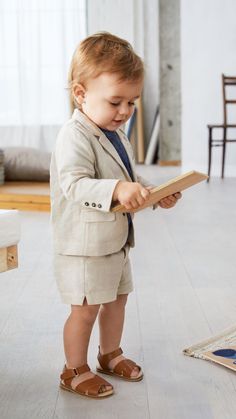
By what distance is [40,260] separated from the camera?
296 cm

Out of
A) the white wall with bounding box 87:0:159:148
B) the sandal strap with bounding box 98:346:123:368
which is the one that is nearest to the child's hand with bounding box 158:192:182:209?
the sandal strap with bounding box 98:346:123:368

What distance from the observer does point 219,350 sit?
1804 mm

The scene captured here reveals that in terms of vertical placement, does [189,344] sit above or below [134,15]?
below

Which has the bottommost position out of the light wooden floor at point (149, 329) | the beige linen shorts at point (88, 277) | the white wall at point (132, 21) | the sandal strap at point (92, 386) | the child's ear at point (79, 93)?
the light wooden floor at point (149, 329)

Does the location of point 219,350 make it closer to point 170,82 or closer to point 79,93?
point 79,93

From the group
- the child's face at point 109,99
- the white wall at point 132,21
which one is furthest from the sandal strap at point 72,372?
the white wall at point 132,21

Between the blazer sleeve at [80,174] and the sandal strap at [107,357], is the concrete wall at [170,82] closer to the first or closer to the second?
the sandal strap at [107,357]

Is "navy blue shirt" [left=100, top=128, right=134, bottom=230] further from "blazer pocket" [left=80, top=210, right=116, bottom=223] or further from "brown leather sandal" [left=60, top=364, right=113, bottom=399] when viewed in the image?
"brown leather sandal" [left=60, top=364, right=113, bottom=399]

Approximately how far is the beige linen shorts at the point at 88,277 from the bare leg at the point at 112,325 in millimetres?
92

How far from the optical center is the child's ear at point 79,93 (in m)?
1.48

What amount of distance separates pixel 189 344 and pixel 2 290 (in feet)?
2.76

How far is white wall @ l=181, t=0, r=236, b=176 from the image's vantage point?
6508 mm

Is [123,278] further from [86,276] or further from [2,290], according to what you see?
[2,290]

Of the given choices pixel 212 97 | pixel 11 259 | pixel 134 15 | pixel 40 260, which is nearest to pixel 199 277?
pixel 40 260
